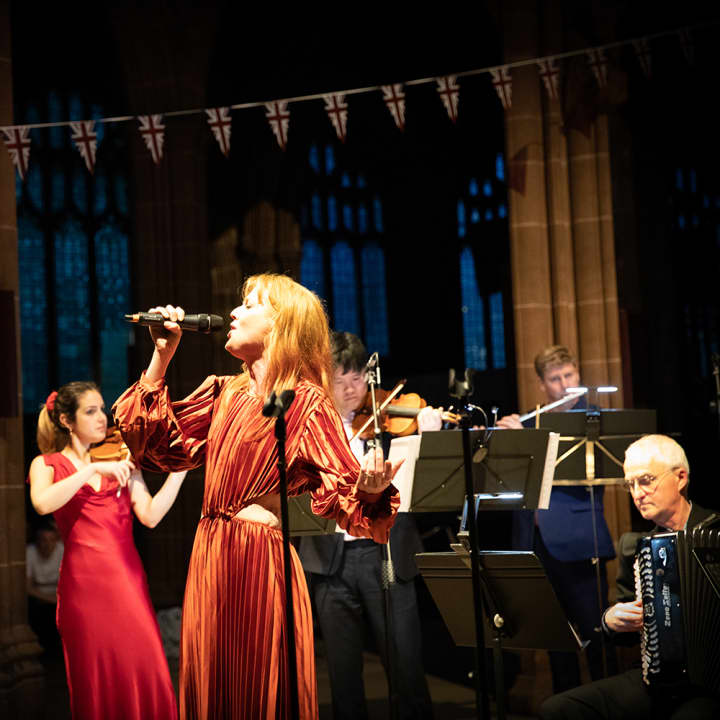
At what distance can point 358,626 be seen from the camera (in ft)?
17.5

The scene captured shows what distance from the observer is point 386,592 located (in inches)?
202

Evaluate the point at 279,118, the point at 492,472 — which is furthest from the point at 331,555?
the point at 279,118

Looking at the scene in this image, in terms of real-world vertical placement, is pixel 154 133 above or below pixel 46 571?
above

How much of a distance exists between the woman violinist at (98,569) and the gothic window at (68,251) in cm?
850

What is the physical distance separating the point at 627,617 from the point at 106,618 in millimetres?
2331

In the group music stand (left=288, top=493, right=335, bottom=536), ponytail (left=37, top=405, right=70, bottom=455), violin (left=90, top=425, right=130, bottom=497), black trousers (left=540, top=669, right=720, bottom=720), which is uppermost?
ponytail (left=37, top=405, right=70, bottom=455)

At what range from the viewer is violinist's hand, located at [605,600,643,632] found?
13.2 feet

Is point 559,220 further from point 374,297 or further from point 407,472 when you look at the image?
point 374,297

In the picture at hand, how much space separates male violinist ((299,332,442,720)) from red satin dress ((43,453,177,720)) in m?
0.83

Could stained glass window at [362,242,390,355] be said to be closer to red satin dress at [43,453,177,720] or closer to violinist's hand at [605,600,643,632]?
red satin dress at [43,453,177,720]

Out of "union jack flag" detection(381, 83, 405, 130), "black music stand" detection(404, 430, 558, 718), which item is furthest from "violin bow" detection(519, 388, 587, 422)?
"union jack flag" detection(381, 83, 405, 130)

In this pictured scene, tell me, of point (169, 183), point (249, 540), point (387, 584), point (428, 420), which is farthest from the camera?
point (169, 183)

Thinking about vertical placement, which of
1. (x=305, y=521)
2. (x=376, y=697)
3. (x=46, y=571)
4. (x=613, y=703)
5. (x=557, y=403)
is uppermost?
(x=557, y=403)

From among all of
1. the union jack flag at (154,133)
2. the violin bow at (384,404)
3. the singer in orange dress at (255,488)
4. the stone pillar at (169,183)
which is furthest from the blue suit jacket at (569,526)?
the stone pillar at (169,183)
